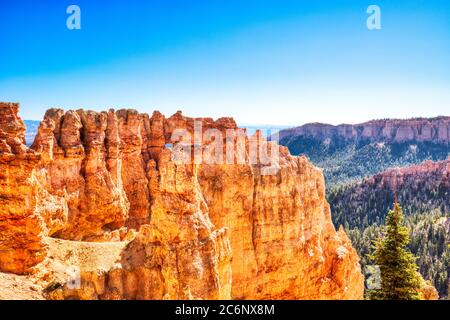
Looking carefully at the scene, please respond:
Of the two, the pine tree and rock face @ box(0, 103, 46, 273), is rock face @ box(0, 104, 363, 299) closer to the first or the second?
rock face @ box(0, 103, 46, 273)

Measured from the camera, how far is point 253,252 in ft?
99.0

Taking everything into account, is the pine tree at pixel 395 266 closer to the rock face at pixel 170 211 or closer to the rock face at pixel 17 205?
the rock face at pixel 170 211

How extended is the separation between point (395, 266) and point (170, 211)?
10809 millimetres

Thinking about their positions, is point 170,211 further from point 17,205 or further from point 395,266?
point 395,266

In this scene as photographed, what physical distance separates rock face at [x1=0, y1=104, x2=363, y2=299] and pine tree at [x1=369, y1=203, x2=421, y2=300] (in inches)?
290

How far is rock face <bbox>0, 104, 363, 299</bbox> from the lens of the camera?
62.0 ft

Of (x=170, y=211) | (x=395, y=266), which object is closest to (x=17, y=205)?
(x=170, y=211)

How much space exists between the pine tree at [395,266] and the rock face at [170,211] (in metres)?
7.37

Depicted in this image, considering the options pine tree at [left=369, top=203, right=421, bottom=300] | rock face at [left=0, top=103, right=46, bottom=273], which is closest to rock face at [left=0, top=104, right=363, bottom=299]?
rock face at [left=0, top=103, right=46, bottom=273]
